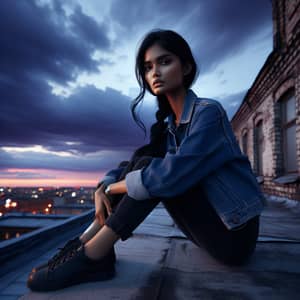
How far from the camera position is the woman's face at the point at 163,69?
4.74 feet

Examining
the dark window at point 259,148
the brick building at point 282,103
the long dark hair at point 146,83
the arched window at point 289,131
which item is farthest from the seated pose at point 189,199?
the dark window at point 259,148

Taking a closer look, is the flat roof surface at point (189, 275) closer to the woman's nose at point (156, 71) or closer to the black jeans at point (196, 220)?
the black jeans at point (196, 220)

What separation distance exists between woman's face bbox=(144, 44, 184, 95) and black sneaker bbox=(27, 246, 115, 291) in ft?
3.42

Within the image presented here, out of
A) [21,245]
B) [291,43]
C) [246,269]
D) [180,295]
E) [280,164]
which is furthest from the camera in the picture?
[280,164]

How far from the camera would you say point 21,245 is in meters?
3.90

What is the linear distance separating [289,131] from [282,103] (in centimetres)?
89

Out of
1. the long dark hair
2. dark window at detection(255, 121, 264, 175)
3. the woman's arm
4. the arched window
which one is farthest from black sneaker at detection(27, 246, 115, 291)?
dark window at detection(255, 121, 264, 175)

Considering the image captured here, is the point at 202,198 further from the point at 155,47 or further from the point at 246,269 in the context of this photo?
the point at 155,47

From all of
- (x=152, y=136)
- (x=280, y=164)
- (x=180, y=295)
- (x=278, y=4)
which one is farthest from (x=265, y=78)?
(x=180, y=295)

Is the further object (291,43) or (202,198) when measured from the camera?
(291,43)

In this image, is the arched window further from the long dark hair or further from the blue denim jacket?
the blue denim jacket

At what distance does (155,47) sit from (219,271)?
142cm

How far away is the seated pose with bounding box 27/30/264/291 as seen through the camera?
3.62 feet

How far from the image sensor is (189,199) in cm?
119
